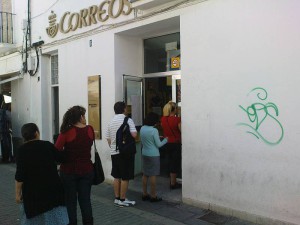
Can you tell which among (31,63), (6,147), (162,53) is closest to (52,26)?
(31,63)

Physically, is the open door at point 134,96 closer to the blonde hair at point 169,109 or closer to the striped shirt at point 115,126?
the blonde hair at point 169,109

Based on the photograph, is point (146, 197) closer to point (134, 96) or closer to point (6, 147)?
point (134, 96)

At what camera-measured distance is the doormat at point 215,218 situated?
17.6 feet

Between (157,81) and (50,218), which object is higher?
(157,81)

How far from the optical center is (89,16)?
27.0ft

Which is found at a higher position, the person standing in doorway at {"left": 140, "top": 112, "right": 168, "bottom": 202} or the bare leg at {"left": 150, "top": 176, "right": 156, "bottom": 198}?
the person standing in doorway at {"left": 140, "top": 112, "right": 168, "bottom": 202}

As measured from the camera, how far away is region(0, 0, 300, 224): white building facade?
4809 millimetres

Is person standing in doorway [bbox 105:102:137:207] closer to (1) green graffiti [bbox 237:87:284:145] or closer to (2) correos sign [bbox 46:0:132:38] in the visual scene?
(1) green graffiti [bbox 237:87:284:145]

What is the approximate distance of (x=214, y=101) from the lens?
5.66 meters

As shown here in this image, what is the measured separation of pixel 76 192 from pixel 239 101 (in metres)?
2.67

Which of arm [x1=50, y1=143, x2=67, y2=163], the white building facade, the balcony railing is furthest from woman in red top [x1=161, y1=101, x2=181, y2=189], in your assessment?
the balcony railing

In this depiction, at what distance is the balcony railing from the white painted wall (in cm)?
738

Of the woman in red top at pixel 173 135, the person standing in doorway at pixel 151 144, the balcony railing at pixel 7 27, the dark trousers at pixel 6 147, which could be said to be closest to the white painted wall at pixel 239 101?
the person standing in doorway at pixel 151 144

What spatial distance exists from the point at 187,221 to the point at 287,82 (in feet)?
8.24
